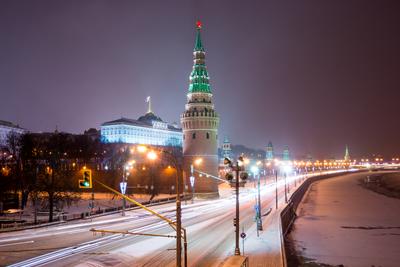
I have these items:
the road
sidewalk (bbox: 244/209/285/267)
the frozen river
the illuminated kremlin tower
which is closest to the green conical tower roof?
the illuminated kremlin tower

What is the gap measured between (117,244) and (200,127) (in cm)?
4500

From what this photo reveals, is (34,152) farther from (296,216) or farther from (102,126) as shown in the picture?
(102,126)

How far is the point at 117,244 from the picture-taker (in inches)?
1287

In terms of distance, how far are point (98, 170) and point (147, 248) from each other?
73767mm

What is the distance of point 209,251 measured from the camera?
1206 inches

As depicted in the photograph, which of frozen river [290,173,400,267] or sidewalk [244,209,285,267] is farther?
frozen river [290,173,400,267]

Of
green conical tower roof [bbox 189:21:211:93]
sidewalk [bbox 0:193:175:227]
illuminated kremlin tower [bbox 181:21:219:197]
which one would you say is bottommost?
sidewalk [bbox 0:193:175:227]

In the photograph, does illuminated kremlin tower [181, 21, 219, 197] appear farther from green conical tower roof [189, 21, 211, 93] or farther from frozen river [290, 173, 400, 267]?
frozen river [290, 173, 400, 267]

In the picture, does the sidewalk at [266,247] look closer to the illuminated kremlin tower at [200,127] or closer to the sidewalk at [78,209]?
the sidewalk at [78,209]

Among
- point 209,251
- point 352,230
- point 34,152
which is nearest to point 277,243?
point 209,251

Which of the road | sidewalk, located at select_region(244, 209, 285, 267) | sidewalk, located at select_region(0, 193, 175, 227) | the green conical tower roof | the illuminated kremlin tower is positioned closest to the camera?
sidewalk, located at select_region(244, 209, 285, 267)

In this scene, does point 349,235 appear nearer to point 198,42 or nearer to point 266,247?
point 266,247

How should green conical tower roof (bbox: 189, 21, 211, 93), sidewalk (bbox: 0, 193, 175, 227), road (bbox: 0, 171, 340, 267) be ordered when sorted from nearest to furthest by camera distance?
road (bbox: 0, 171, 340, 267), sidewalk (bbox: 0, 193, 175, 227), green conical tower roof (bbox: 189, 21, 211, 93)

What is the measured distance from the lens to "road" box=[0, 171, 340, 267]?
2762 centimetres
